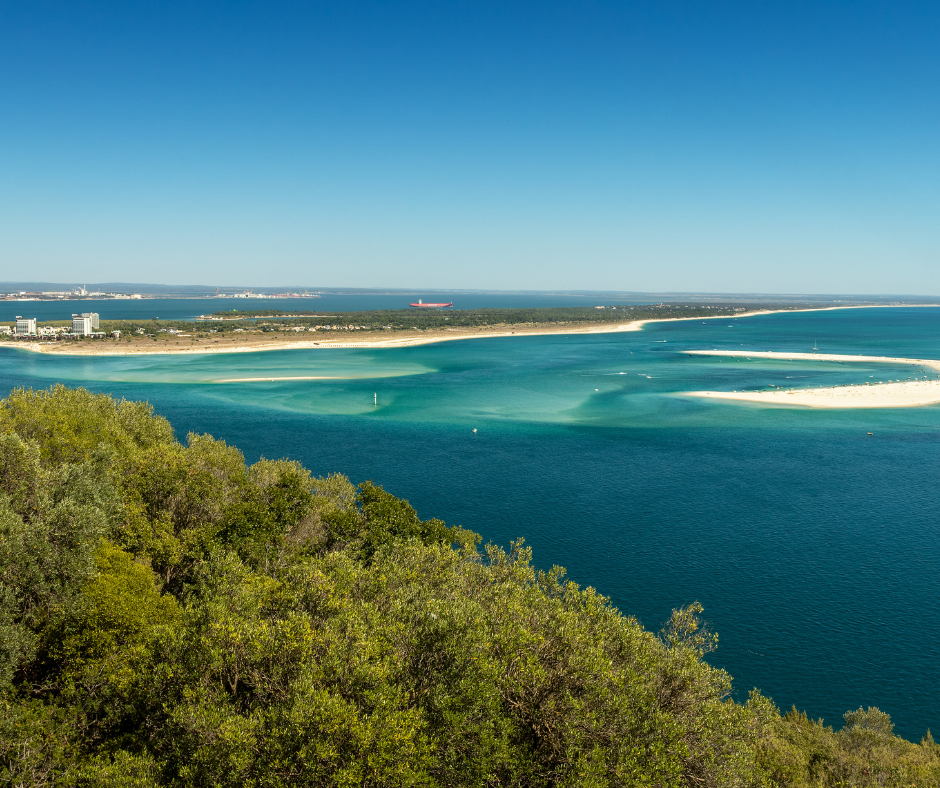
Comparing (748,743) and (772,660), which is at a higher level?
(748,743)

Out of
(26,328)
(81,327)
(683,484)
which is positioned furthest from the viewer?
(26,328)

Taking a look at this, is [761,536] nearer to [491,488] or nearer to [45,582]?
[491,488]

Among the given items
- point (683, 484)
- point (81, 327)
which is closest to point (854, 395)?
point (683, 484)

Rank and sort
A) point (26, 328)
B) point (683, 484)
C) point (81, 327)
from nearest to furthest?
point (683, 484)
point (81, 327)
point (26, 328)

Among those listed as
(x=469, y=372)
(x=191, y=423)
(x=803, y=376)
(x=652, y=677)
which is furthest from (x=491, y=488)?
(x=803, y=376)

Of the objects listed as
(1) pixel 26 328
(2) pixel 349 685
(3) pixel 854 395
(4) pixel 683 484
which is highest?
(1) pixel 26 328

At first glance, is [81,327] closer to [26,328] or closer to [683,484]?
[26,328]

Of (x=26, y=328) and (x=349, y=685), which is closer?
(x=349, y=685)

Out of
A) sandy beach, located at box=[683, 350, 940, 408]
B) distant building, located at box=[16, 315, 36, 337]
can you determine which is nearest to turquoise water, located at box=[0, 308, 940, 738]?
sandy beach, located at box=[683, 350, 940, 408]
